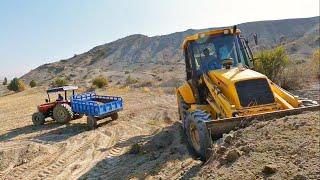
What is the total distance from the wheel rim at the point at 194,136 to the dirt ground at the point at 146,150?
1.07 feet

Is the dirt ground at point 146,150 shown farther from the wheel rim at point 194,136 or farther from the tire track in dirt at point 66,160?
the wheel rim at point 194,136

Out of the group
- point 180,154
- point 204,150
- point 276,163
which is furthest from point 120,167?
point 276,163

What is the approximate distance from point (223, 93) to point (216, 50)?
171cm

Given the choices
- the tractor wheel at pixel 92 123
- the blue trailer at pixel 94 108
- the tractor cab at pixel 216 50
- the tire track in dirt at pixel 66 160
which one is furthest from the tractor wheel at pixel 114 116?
the tractor cab at pixel 216 50

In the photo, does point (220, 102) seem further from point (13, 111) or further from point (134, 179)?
point (13, 111)

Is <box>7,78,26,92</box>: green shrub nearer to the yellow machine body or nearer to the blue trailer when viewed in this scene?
the blue trailer

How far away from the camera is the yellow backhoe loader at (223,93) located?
9094 mm

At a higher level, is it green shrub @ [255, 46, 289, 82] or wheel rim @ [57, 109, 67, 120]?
green shrub @ [255, 46, 289, 82]

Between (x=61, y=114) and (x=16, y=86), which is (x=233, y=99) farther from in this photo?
(x=16, y=86)

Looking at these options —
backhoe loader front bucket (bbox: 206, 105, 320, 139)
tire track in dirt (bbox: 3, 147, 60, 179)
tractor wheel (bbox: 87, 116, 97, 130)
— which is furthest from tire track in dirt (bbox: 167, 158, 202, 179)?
tractor wheel (bbox: 87, 116, 97, 130)

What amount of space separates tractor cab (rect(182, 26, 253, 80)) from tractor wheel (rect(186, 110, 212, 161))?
214 centimetres

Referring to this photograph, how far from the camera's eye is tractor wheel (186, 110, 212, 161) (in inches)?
346

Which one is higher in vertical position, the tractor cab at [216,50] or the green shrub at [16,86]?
the tractor cab at [216,50]

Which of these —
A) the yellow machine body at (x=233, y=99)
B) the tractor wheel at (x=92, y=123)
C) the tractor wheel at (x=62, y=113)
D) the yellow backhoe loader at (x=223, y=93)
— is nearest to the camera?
the yellow backhoe loader at (x=223, y=93)
